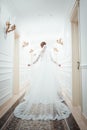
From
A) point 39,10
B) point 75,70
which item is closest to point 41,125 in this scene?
point 75,70

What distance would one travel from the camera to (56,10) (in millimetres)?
4414

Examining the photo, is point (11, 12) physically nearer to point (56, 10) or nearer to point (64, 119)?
point (56, 10)

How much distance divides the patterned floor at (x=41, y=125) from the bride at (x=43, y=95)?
17cm

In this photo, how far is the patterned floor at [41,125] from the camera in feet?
7.47

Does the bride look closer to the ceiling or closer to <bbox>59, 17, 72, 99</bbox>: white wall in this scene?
<bbox>59, 17, 72, 99</bbox>: white wall

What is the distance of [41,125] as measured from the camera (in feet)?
7.80

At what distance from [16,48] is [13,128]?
12.1 ft

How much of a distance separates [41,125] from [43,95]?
0.83 metres

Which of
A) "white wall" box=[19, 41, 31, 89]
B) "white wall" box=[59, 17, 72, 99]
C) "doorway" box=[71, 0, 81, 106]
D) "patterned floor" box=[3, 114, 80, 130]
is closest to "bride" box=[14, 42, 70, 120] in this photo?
"patterned floor" box=[3, 114, 80, 130]

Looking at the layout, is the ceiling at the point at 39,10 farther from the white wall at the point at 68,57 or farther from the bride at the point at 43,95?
the bride at the point at 43,95

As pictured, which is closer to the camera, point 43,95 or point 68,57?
point 43,95

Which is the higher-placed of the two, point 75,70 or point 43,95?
point 75,70

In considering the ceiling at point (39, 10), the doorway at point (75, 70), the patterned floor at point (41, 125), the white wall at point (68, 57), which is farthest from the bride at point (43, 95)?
the ceiling at point (39, 10)

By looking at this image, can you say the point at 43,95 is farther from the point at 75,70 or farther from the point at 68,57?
the point at 68,57
